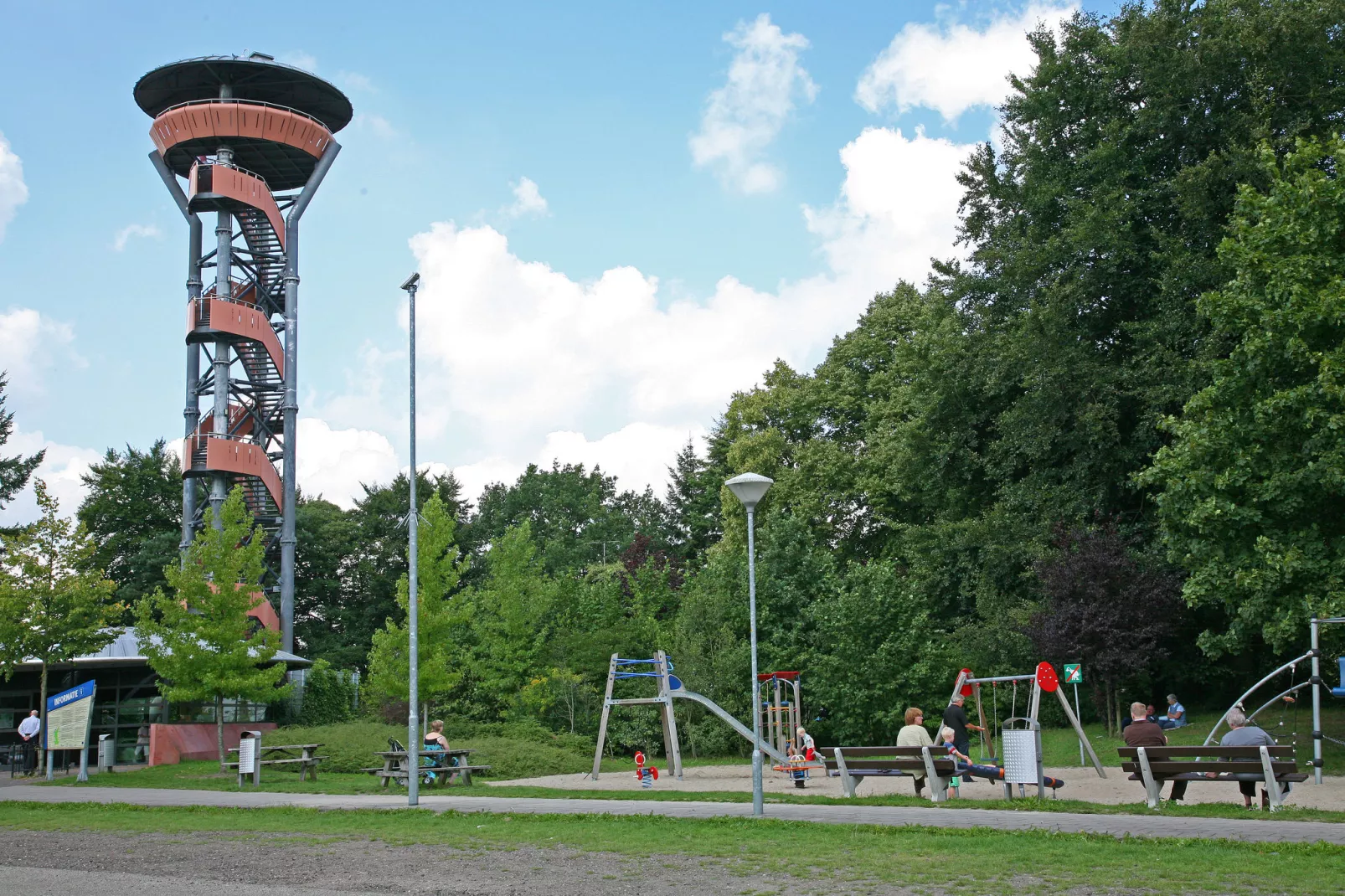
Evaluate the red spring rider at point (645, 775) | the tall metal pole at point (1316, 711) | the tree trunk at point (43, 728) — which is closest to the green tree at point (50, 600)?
the tree trunk at point (43, 728)

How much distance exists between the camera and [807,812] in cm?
1473

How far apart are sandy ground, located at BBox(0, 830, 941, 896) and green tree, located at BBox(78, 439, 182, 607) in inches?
1861

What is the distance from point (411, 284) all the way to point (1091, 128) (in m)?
19.8

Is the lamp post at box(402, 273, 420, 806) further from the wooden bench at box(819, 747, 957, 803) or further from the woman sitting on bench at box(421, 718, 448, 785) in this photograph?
the wooden bench at box(819, 747, 957, 803)

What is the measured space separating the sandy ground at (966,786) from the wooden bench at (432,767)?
70 centimetres

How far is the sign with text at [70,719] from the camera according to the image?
25391 mm

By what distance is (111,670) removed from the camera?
34.2 meters

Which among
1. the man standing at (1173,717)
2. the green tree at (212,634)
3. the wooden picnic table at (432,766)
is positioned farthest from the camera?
the green tree at (212,634)

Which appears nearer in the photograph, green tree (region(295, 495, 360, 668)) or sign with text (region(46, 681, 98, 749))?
sign with text (region(46, 681, 98, 749))

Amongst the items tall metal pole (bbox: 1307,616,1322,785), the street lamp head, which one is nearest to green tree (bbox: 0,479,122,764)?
the street lamp head

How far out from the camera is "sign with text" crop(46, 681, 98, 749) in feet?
83.3

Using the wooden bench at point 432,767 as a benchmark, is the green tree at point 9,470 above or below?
above

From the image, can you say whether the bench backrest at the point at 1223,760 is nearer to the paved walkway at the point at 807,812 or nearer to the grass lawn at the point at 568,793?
the grass lawn at the point at 568,793

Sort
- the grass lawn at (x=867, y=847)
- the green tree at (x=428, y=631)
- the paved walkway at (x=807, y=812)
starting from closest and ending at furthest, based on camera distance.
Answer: the grass lawn at (x=867, y=847) < the paved walkway at (x=807, y=812) < the green tree at (x=428, y=631)
